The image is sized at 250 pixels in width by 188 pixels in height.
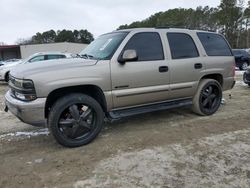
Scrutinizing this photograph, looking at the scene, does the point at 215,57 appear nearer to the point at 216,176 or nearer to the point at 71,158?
the point at 216,176

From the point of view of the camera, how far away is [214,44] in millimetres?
6762

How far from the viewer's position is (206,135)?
5.29 meters

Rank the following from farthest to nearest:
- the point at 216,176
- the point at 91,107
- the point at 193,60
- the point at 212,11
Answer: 1. the point at 212,11
2. the point at 193,60
3. the point at 91,107
4. the point at 216,176

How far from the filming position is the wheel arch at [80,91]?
474 cm

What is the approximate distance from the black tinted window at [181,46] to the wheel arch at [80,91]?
1.79 metres

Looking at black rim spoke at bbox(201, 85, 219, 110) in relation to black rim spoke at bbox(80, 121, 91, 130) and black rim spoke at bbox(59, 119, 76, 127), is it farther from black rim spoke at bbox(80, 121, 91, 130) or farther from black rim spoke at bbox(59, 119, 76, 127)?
black rim spoke at bbox(59, 119, 76, 127)

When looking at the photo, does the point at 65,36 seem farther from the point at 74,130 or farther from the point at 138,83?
the point at 74,130

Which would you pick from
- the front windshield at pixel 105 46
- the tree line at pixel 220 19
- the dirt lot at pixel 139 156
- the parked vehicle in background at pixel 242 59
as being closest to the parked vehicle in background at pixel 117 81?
the front windshield at pixel 105 46

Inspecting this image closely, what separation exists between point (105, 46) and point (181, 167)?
267 cm

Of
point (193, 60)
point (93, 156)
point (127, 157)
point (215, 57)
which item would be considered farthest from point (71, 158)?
point (215, 57)

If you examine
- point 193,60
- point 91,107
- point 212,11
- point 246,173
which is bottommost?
point 246,173

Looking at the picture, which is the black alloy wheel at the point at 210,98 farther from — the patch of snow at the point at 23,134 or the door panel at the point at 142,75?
the patch of snow at the point at 23,134

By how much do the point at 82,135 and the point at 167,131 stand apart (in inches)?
65.4

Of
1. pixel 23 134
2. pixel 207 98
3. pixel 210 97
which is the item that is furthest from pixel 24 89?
pixel 210 97
